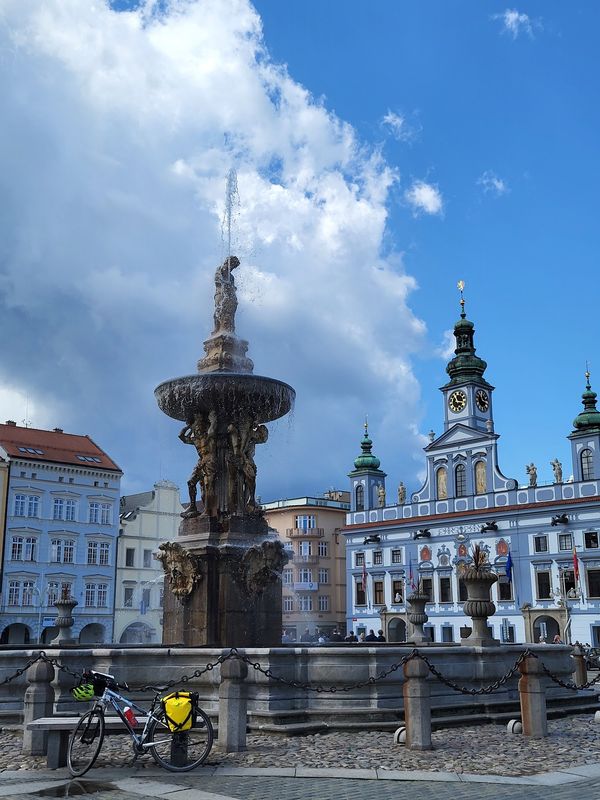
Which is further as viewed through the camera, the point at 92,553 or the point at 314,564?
the point at 314,564

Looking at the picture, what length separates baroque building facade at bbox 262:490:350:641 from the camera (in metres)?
72.2

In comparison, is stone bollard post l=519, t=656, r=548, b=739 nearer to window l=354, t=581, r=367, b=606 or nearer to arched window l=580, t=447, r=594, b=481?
arched window l=580, t=447, r=594, b=481

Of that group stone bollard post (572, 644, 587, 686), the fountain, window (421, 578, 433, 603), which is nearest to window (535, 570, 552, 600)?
window (421, 578, 433, 603)

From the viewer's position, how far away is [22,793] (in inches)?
320

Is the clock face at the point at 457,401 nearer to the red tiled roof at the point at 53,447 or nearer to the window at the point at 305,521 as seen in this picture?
the window at the point at 305,521

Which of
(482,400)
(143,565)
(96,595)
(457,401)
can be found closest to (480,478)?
(457,401)

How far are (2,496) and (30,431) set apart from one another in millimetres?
6057

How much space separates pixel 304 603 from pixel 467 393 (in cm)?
2271

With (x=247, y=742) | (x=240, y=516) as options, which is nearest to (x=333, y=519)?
(x=240, y=516)

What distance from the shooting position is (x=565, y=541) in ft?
179

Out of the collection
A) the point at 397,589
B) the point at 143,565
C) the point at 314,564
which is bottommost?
the point at 397,589

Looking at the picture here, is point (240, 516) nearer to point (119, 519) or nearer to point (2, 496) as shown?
point (2, 496)

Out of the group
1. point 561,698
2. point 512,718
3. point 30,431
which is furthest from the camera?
point 30,431

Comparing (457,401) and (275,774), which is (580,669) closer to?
(275,774)
